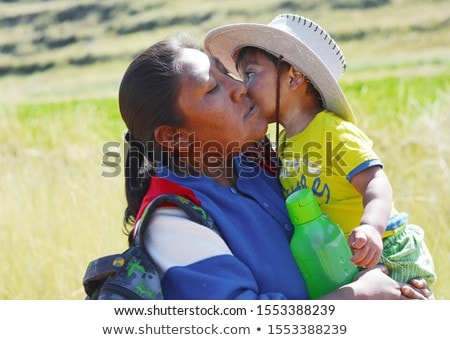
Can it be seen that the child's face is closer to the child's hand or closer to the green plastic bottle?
the green plastic bottle

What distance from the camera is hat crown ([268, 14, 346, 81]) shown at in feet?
8.56

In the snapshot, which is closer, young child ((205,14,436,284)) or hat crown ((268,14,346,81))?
young child ((205,14,436,284))

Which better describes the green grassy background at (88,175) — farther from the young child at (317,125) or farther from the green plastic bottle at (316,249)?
the green plastic bottle at (316,249)

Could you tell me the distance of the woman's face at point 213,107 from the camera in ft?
7.43

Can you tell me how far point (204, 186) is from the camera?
226 cm

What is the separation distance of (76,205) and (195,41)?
2067 millimetres

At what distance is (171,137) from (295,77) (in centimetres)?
54

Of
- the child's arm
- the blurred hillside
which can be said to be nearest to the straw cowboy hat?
the child's arm

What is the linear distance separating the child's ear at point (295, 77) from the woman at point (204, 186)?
30 cm

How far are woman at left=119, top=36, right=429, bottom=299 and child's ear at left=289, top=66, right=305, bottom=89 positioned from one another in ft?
1.00

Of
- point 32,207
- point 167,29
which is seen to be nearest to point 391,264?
point 32,207

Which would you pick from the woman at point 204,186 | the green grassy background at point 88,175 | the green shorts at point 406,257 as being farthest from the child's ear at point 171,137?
the green grassy background at point 88,175

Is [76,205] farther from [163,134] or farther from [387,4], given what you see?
[387,4]
